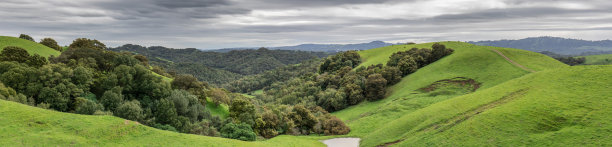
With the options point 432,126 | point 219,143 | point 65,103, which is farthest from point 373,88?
point 65,103

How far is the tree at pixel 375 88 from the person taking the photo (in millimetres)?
84625

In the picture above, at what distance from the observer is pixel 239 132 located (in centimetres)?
4216

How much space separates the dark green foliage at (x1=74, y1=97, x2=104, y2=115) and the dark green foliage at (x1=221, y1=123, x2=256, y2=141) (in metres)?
18.2

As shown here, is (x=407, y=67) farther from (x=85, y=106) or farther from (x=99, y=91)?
(x=85, y=106)

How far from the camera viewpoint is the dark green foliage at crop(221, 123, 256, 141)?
4172 centimetres

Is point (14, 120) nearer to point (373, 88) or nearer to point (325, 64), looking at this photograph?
point (373, 88)

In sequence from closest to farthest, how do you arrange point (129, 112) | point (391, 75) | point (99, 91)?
point (129, 112) → point (99, 91) → point (391, 75)

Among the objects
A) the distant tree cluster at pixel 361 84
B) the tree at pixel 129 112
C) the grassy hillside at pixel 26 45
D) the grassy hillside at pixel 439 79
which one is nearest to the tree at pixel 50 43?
the grassy hillside at pixel 26 45

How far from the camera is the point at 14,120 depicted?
2459cm

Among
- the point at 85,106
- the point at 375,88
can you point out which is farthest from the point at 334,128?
the point at 85,106

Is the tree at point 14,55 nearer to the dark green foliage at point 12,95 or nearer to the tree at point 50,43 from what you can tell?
the dark green foliage at point 12,95

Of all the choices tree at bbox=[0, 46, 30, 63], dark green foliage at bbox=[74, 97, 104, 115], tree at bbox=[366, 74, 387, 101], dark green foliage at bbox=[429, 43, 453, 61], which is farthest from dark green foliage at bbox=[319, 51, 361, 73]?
dark green foliage at bbox=[74, 97, 104, 115]

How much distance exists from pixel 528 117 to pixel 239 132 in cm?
3511

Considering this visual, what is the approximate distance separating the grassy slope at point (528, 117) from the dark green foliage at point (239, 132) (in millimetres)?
17652
